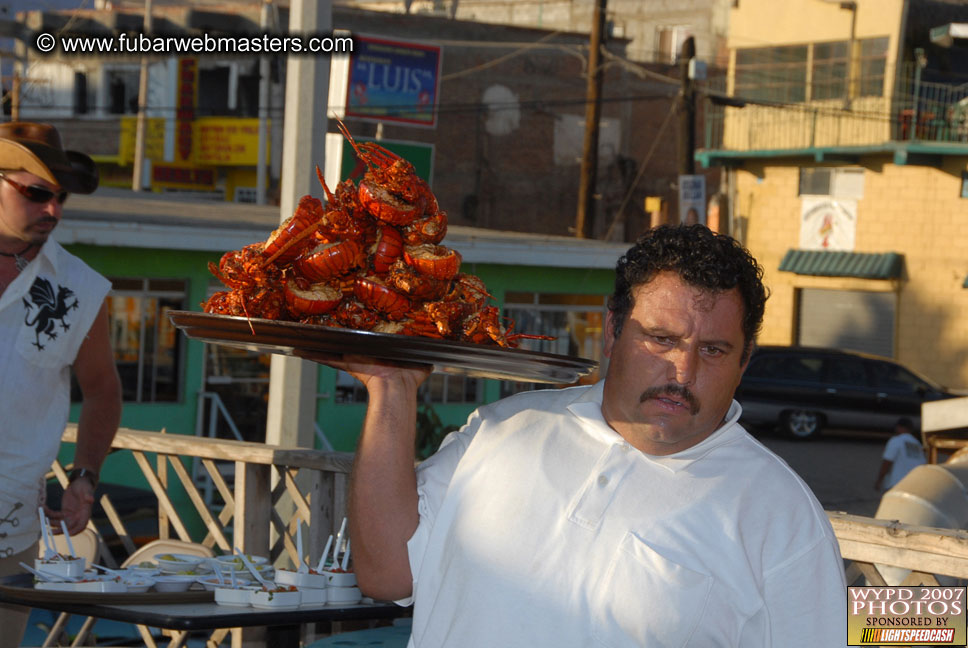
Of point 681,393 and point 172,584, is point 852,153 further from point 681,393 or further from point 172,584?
point 681,393

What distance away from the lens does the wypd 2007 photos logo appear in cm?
286

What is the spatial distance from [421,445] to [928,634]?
11575mm

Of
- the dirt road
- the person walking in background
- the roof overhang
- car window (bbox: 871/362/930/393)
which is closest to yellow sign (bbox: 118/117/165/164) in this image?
the roof overhang

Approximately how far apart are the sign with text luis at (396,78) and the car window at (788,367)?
10.6 metres

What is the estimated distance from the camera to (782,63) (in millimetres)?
31938

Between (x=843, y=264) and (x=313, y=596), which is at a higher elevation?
(x=843, y=264)

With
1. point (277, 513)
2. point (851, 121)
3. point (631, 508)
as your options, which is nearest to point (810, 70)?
point (851, 121)

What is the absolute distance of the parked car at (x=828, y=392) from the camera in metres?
22.1

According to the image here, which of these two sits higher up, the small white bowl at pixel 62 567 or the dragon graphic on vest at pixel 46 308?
the dragon graphic on vest at pixel 46 308

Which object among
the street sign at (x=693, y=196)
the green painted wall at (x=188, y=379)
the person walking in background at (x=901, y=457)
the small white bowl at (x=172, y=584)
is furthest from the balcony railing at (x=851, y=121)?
the small white bowl at (x=172, y=584)

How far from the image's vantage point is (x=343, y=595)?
11.6 feet

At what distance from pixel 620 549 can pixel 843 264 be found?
28.0 metres

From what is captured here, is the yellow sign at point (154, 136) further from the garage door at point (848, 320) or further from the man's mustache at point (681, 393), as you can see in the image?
the man's mustache at point (681, 393)

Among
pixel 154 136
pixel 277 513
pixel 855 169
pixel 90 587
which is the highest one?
pixel 154 136
